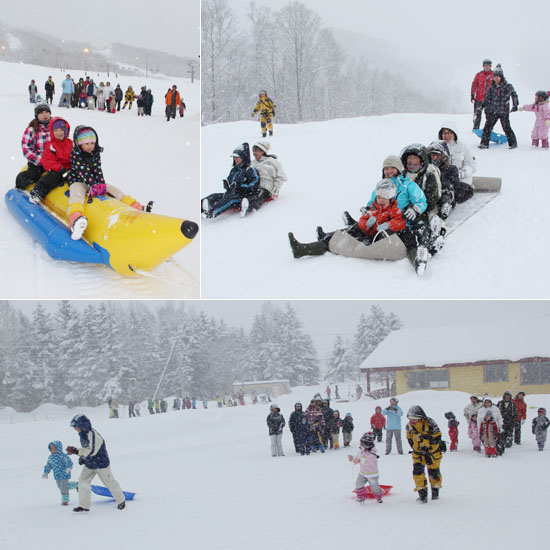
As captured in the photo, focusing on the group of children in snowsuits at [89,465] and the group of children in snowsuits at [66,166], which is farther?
the group of children in snowsuits at [66,166]

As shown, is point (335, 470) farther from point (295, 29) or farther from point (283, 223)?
point (295, 29)

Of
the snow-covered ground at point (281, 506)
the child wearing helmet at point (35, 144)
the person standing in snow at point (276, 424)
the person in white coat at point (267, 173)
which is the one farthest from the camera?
the person in white coat at point (267, 173)

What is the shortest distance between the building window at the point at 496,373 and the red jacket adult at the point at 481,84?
1242cm

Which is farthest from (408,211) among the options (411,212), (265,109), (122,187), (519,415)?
(265,109)

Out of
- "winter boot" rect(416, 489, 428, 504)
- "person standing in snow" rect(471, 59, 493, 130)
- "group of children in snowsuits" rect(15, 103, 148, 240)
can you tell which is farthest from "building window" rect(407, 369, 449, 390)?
"group of children in snowsuits" rect(15, 103, 148, 240)

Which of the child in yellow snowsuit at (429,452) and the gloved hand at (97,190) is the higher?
the gloved hand at (97,190)

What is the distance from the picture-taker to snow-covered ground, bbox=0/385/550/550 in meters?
3.97

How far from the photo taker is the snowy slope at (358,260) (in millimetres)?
5938

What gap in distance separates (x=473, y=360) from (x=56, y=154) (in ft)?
59.4

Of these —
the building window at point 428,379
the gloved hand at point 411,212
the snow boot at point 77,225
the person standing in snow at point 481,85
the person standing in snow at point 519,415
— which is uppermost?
the person standing in snow at point 481,85

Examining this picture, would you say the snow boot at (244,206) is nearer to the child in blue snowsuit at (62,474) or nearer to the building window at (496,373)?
the child in blue snowsuit at (62,474)

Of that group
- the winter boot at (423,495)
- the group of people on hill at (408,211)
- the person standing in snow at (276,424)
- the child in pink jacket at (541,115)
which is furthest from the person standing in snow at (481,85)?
the winter boot at (423,495)

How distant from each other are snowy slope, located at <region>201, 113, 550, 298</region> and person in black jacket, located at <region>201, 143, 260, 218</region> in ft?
0.60

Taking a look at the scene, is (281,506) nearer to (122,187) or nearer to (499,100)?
(122,187)
